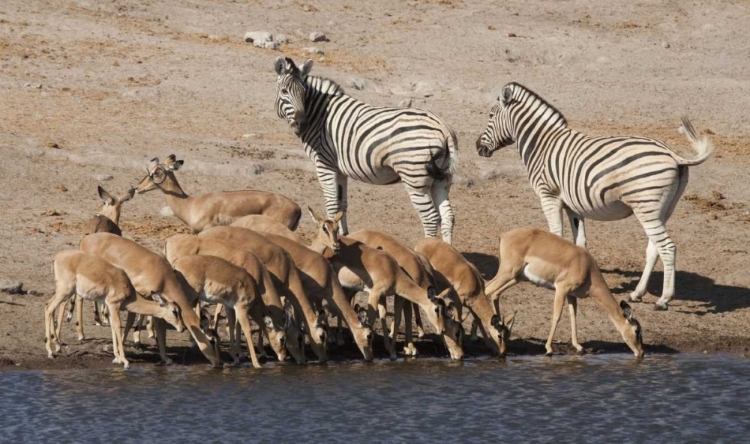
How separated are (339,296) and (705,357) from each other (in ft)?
12.3

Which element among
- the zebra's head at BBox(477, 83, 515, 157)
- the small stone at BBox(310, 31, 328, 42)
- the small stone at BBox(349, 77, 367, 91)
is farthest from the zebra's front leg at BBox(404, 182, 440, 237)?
the small stone at BBox(310, 31, 328, 42)

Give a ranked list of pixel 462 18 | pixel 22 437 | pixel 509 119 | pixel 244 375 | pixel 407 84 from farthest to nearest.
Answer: pixel 462 18
pixel 407 84
pixel 509 119
pixel 244 375
pixel 22 437

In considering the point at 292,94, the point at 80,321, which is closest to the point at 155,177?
the point at 292,94

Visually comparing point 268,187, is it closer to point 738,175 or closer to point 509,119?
point 509,119

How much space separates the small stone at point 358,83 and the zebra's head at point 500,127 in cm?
680

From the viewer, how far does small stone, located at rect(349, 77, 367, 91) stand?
80.7 ft

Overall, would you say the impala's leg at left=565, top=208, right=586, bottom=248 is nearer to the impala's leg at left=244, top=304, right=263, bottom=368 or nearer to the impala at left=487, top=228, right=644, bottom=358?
the impala at left=487, top=228, right=644, bottom=358

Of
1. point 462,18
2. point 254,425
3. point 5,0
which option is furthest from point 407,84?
point 254,425

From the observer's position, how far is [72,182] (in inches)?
727

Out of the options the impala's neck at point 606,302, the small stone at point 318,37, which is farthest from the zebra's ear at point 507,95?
the small stone at point 318,37

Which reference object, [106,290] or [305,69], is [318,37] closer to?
[305,69]

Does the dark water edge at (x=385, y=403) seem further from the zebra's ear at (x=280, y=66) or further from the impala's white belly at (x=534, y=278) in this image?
the zebra's ear at (x=280, y=66)

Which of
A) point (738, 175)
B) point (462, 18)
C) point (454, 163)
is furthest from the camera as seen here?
point (462, 18)

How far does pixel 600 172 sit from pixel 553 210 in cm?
92
